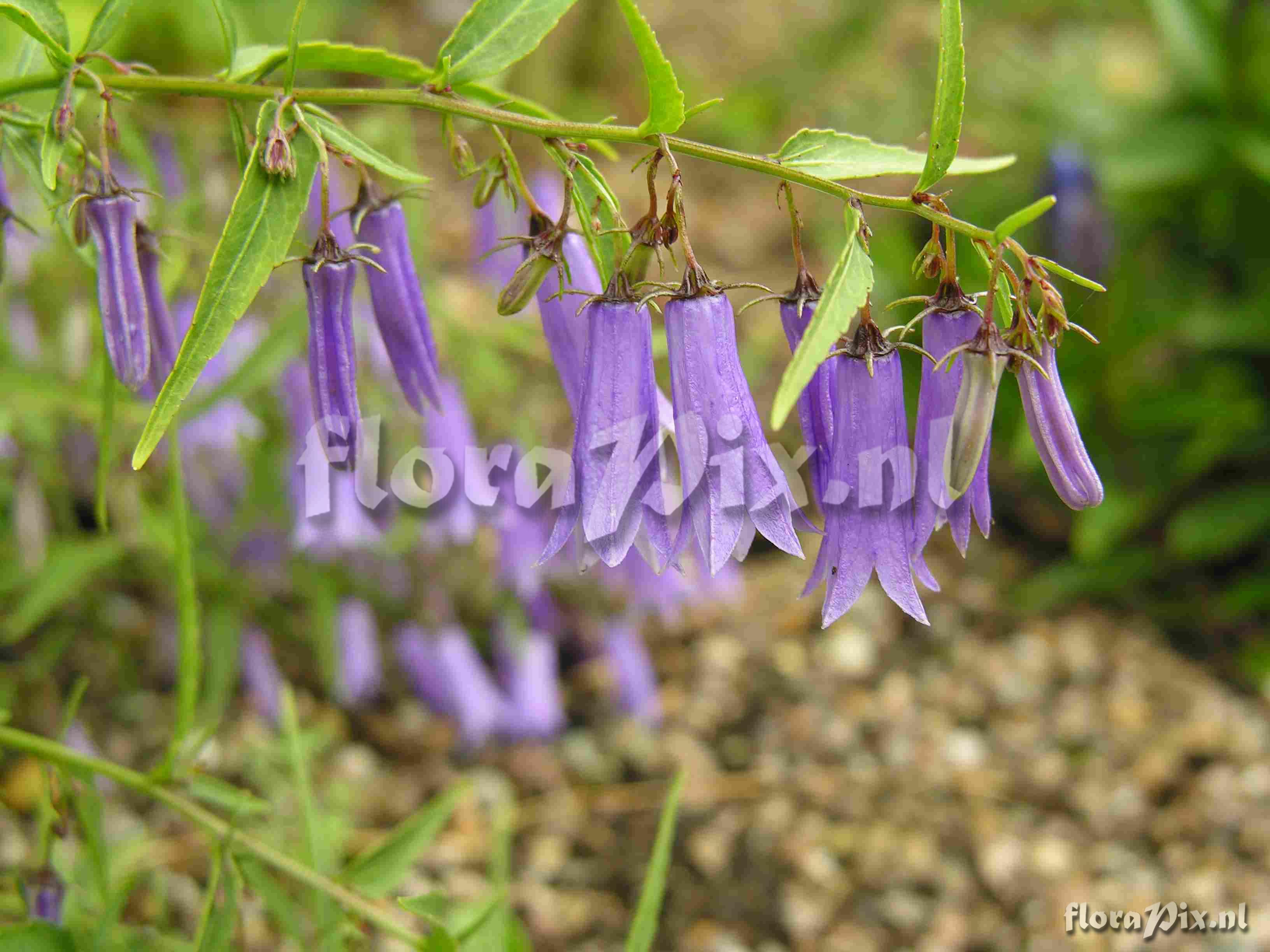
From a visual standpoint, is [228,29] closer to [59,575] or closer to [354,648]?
[59,575]

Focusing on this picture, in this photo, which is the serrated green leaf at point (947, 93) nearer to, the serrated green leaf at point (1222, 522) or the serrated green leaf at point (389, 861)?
the serrated green leaf at point (389, 861)

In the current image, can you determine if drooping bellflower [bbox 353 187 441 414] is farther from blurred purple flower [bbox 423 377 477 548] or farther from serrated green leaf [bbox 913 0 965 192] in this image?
blurred purple flower [bbox 423 377 477 548]

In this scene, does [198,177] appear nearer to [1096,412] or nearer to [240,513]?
[240,513]

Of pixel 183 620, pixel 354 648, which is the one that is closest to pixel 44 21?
pixel 183 620

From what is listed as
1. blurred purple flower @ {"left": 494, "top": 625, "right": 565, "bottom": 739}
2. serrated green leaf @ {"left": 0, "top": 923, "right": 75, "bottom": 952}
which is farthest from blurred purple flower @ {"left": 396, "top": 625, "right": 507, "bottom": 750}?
serrated green leaf @ {"left": 0, "top": 923, "right": 75, "bottom": 952}

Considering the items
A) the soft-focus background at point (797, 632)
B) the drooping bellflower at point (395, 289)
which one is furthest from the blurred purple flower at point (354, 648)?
the drooping bellflower at point (395, 289)

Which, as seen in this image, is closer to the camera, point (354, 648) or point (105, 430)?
point (105, 430)

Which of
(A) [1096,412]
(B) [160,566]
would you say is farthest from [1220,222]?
(B) [160,566]
